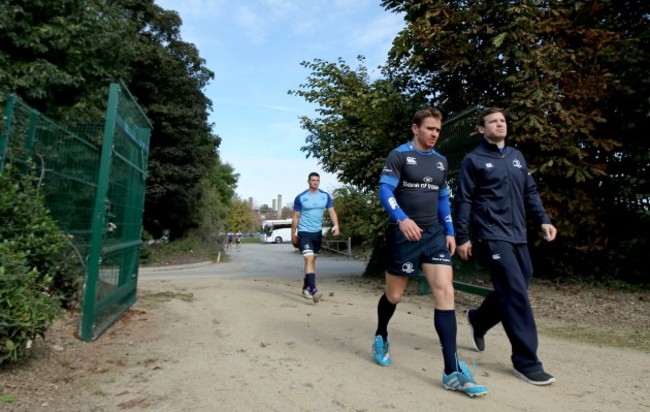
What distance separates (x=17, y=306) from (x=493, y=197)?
11.5 ft

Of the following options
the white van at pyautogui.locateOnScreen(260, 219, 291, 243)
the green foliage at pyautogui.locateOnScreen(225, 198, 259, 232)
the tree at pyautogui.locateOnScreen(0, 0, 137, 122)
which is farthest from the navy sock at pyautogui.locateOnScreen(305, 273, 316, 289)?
the green foliage at pyautogui.locateOnScreen(225, 198, 259, 232)

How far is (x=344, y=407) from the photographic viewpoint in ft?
9.78

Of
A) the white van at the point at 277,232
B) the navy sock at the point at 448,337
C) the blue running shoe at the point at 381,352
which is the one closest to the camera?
the navy sock at the point at 448,337

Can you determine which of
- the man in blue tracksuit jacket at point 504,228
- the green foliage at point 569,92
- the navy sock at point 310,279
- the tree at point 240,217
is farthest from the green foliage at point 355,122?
the tree at point 240,217

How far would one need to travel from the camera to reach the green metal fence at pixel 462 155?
723 centimetres

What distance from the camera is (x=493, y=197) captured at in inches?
152

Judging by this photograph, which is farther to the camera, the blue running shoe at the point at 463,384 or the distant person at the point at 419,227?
the distant person at the point at 419,227

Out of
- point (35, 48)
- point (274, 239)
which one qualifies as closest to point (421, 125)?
point (35, 48)

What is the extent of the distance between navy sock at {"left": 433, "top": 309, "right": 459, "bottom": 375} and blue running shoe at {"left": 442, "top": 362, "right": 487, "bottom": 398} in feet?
0.14

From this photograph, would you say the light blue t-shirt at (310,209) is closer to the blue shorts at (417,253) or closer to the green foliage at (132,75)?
the blue shorts at (417,253)

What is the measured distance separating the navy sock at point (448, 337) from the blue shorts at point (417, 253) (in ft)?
1.21

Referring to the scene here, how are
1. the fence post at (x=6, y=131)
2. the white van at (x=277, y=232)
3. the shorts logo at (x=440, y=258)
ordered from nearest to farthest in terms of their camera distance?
the shorts logo at (x=440, y=258) < the fence post at (x=6, y=131) < the white van at (x=277, y=232)

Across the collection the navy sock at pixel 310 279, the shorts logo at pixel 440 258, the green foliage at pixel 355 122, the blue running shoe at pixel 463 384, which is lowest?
the blue running shoe at pixel 463 384

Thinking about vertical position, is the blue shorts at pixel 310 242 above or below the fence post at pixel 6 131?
below
